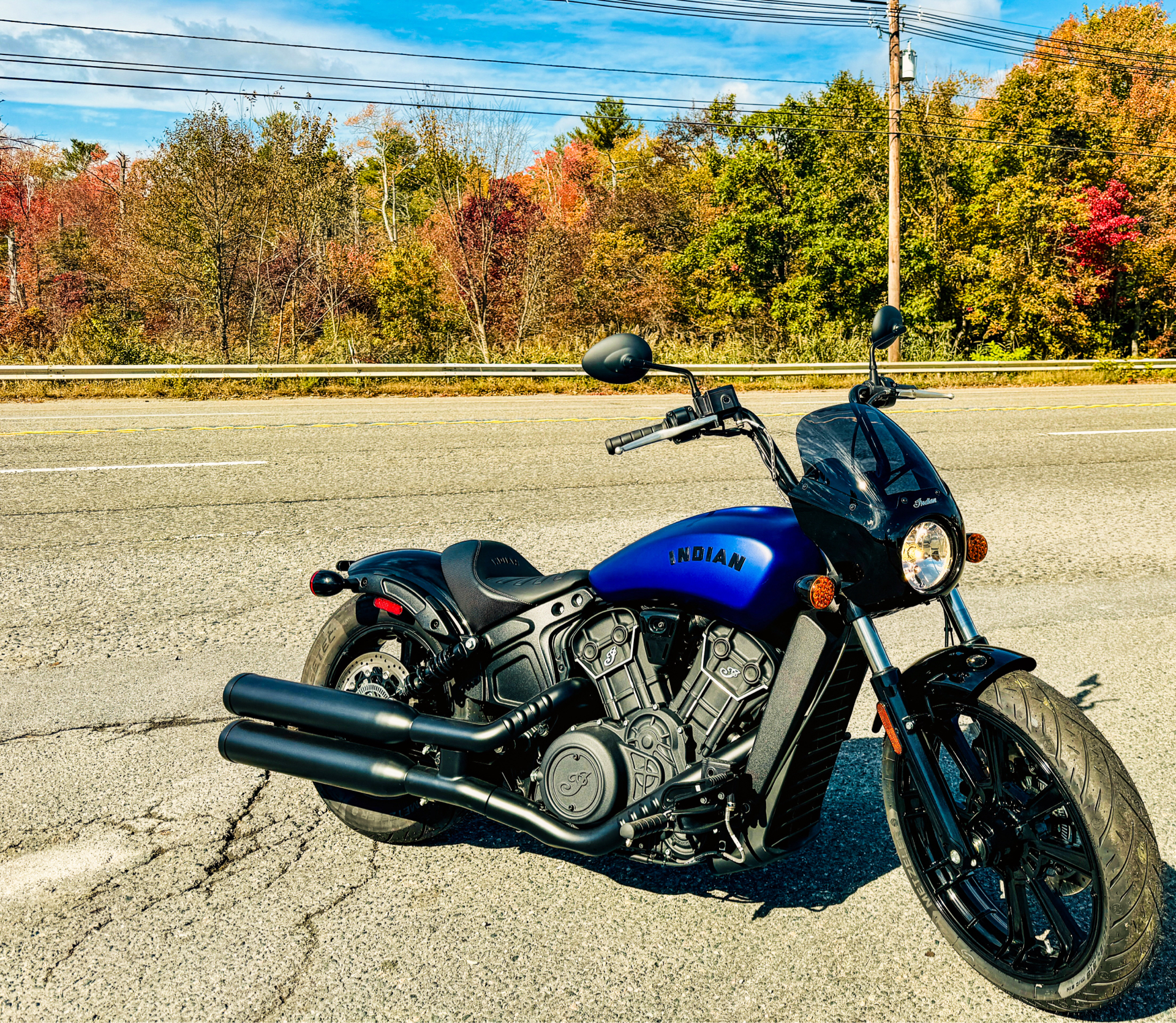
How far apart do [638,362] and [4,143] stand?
124 feet

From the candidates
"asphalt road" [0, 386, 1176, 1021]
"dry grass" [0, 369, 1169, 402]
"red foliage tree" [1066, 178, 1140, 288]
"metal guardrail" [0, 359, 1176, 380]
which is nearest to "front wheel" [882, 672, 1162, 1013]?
"asphalt road" [0, 386, 1176, 1021]

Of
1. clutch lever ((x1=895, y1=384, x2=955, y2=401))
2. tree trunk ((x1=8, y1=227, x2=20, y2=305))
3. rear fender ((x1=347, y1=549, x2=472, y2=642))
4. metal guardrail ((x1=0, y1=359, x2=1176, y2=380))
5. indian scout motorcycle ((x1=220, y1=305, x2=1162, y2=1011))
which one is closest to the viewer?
indian scout motorcycle ((x1=220, y1=305, x2=1162, y2=1011))

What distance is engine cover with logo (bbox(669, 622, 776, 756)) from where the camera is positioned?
2570mm

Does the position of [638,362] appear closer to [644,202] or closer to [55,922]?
[55,922]

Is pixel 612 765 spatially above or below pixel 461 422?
below

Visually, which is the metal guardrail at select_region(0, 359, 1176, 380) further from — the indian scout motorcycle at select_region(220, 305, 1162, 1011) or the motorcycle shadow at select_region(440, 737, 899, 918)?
the indian scout motorcycle at select_region(220, 305, 1162, 1011)

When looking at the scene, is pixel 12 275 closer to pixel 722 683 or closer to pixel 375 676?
pixel 375 676

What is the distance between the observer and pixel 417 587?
3203 millimetres

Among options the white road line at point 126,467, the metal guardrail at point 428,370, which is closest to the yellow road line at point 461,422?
the metal guardrail at point 428,370

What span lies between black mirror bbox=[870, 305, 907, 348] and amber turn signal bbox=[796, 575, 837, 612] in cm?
78

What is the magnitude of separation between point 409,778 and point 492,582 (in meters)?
0.65

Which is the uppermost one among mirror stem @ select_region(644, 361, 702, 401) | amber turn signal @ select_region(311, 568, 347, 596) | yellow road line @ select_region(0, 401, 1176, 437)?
mirror stem @ select_region(644, 361, 702, 401)

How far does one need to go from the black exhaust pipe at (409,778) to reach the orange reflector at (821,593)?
42cm

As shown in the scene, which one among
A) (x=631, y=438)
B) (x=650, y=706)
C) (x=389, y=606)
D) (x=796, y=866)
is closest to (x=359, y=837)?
(x=389, y=606)
